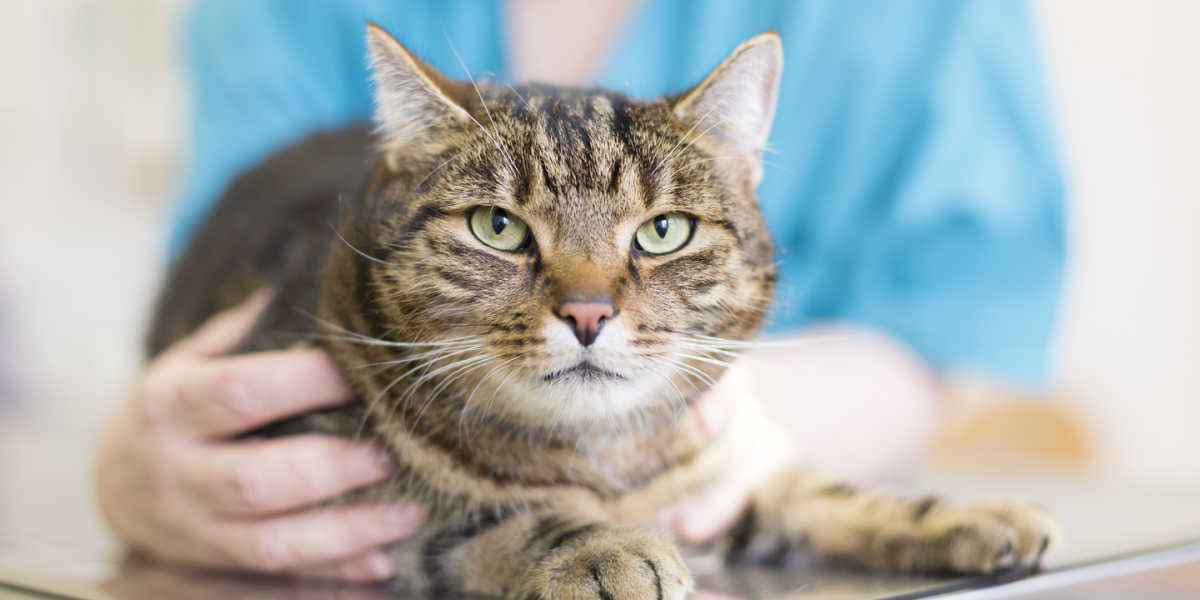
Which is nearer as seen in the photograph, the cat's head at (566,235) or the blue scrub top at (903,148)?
the cat's head at (566,235)

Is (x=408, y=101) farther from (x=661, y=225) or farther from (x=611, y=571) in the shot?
(x=611, y=571)

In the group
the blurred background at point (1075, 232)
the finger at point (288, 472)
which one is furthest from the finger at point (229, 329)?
the blurred background at point (1075, 232)

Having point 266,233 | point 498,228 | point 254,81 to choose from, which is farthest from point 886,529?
point 254,81

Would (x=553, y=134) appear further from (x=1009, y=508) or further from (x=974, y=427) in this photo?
(x=974, y=427)

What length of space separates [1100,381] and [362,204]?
2359mm

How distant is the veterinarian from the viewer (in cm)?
86

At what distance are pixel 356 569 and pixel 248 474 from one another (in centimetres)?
13

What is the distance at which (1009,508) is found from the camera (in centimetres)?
78

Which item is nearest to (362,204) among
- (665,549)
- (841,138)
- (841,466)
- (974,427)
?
(665,549)

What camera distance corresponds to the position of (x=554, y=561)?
0.65 metres

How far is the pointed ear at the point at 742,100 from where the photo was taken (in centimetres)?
A: 64

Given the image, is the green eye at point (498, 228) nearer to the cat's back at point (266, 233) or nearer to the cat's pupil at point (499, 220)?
the cat's pupil at point (499, 220)

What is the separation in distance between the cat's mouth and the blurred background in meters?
1.47

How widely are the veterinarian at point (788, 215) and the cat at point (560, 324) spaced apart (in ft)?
0.19
